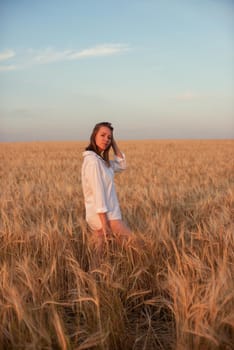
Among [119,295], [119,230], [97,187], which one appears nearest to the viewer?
[119,295]

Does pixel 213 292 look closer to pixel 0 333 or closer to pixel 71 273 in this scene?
pixel 0 333

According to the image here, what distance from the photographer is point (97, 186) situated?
2.82m

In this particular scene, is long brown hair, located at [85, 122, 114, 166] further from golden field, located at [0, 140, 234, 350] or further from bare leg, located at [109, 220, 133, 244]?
golden field, located at [0, 140, 234, 350]

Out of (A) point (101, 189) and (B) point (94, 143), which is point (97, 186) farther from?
(B) point (94, 143)

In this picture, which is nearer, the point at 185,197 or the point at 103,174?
the point at 103,174

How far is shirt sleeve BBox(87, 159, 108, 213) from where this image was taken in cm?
281

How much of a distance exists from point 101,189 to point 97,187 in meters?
0.03

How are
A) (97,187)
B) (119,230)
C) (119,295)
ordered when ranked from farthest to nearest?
(119,230), (97,187), (119,295)

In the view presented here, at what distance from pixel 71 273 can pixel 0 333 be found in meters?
0.94

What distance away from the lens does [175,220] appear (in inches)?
169

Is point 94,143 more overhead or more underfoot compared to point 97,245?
more overhead

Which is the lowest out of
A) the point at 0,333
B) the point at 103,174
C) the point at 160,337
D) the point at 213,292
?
the point at 160,337

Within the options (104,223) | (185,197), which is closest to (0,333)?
(104,223)

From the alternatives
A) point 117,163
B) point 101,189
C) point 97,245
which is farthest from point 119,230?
point 117,163
